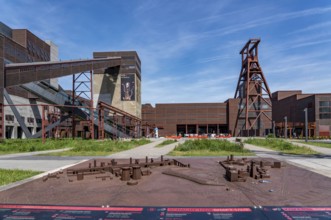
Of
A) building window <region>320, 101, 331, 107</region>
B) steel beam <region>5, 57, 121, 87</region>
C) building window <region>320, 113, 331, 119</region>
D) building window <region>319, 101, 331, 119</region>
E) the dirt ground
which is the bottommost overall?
the dirt ground

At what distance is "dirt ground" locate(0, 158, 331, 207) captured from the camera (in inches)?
256

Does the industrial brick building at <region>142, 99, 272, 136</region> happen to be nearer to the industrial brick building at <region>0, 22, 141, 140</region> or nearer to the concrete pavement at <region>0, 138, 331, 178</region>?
the industrial brick building at <region>0, 22, 141, 140</region>

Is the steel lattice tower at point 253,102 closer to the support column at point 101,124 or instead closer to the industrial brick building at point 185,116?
the industrial brick building at point 185,116

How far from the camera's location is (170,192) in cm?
741

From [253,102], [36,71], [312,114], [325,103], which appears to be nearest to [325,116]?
[312,114]

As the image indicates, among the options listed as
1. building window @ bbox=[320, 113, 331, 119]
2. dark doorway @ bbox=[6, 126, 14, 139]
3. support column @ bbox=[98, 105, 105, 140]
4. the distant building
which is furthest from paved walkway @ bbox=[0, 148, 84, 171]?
building window @ bbox=[320, 113, 331, 119]

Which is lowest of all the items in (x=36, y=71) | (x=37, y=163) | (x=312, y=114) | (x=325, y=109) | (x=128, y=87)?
(x=37, y=163)

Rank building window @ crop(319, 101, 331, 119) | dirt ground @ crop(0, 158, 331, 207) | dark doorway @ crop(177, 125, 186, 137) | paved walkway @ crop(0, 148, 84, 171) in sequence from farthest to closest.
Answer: dark doorway @ crop(177, 125, 186, 137), building window @ crop(319, 101, 331, 119), paved walkway @ crop(0, 148, 84, 171), dirt ground @ crop(0, 158, 331, 207)

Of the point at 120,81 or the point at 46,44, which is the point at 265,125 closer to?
the point at 120,81

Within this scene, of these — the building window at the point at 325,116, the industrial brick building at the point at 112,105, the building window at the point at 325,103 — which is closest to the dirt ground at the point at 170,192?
the industrial brick building at the point at 112,105

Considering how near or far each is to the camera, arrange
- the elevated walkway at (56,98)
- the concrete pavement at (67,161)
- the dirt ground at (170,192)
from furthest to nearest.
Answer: the elevated walkway at (56,98) < the concrete pavement at (67,161) < the dirt ground at (170,192)

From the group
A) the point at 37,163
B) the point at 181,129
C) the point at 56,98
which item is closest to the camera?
the point at 37,163

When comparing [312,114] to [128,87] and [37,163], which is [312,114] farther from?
A: [37,163]

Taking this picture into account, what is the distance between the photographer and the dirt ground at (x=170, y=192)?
6512 mm
